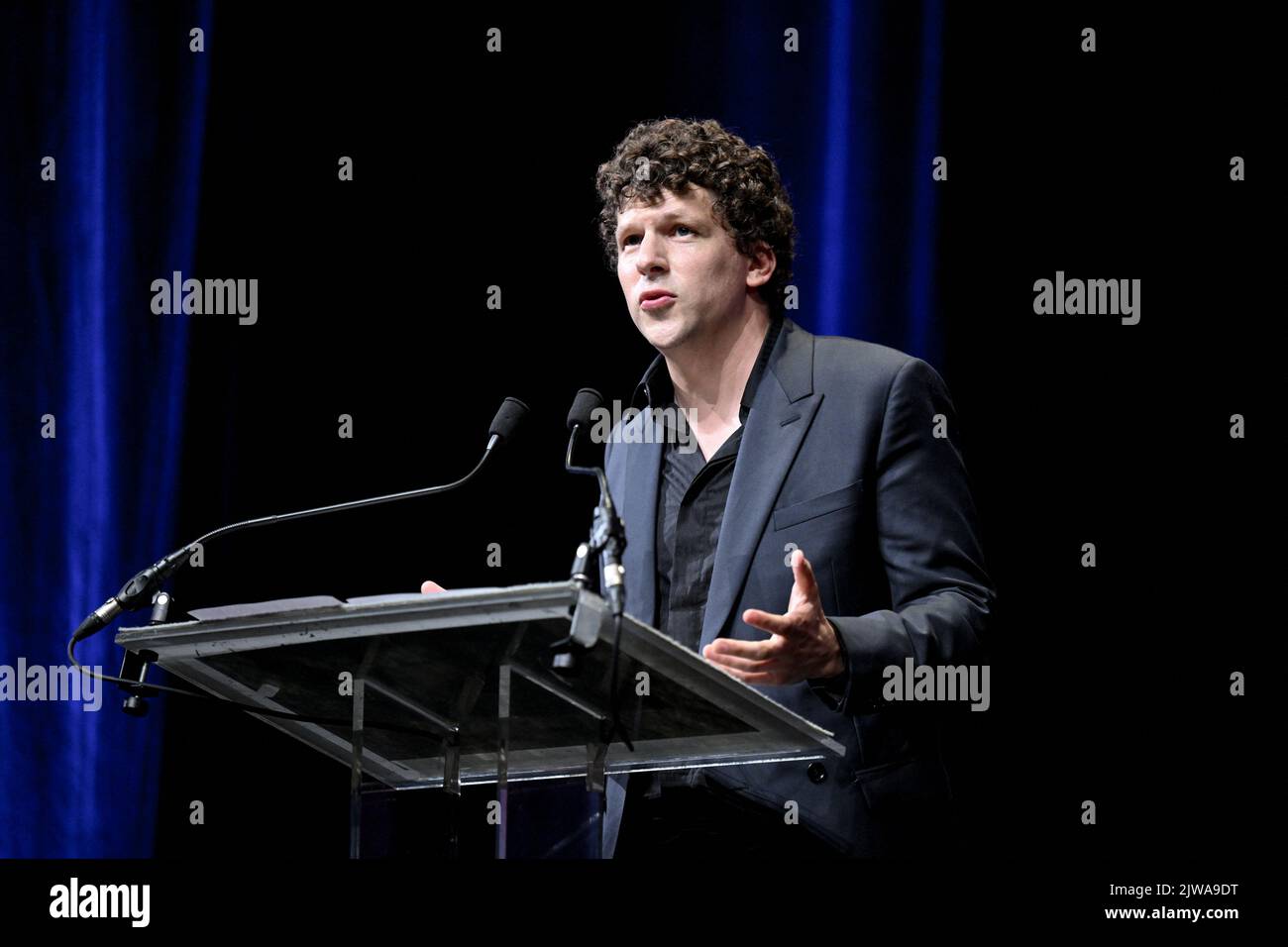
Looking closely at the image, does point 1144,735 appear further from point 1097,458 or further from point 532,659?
point 532,659

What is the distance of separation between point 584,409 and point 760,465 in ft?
1.57

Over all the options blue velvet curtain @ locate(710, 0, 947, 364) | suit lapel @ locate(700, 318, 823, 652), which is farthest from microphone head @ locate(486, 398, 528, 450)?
blue velvet curtain @ locate(710, 0, 947, 364)

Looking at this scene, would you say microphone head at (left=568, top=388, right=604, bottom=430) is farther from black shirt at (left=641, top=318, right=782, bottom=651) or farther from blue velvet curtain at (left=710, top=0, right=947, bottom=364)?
blue velvet curtain at (left=710, top=0, right=947, bottom=364)

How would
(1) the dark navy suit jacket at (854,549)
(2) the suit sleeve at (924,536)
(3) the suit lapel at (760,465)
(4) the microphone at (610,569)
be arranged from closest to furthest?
1. (4) the microphone at (610,569)
2. (2) the suit sleeve at (924,536)
3. (1) the dark navy suit jacket at (854,549)
4. (3) the suit lapel at (760,465)

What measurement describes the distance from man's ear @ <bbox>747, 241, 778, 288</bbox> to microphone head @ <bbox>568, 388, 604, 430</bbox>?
2.56 feet

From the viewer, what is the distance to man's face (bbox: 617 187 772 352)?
9.34ft

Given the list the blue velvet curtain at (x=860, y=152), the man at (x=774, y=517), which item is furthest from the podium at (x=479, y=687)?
the blue velvet curtain at (x=860, y=152)

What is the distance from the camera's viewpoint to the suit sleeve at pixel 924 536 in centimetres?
222

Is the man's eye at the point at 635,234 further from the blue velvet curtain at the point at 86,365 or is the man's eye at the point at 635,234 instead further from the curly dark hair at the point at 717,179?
the blue velvet curtain at the point at 86,365

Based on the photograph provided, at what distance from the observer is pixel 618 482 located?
9.80ft

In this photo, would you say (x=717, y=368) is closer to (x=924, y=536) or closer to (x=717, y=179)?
(x=717, y=179)

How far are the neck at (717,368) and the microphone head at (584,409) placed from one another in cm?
59
